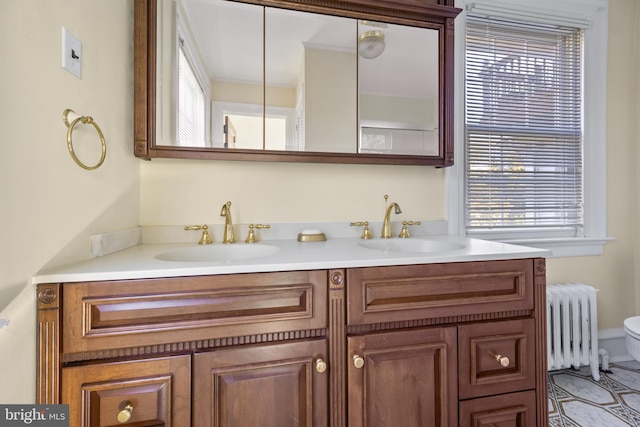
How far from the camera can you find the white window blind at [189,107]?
1.25 m

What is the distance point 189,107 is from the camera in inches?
49.6

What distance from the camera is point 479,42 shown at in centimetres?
173

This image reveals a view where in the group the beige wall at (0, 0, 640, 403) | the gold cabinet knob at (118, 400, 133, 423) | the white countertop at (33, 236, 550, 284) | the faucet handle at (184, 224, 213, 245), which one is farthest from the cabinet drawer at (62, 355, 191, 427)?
the faucet handle at (184, 224, 213, 245)

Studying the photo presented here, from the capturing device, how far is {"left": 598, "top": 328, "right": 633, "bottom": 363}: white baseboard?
188cm

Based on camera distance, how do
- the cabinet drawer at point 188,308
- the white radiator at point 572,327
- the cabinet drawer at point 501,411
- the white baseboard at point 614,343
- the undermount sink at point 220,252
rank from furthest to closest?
1. the white baseboard at point 614,343
2. the white radiator at point 572,327
3. the undermount sink at point 220,252
4. the cabinet drawer at point 501,411
5. the cabinet drawer at point 188,308

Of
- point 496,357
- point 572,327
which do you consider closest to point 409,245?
point 496,357

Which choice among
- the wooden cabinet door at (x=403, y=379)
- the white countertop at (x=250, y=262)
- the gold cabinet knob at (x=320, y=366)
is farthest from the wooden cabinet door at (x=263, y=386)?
the white countertop at (x=250, y=262)

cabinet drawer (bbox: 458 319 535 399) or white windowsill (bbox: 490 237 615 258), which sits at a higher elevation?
white windowsill (bbox: 490 237 615 258)

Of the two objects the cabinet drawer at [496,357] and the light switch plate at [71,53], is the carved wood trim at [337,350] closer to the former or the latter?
the cabinet drawer at [496,357]

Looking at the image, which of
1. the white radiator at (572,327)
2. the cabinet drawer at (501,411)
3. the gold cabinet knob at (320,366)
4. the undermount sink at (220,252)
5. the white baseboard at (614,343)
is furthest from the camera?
the white baseboard at (614,343)

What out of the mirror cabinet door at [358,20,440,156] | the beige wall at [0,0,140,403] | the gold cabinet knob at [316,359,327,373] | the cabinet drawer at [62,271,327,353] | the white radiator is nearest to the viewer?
the beige wall at [0,0,140,403]

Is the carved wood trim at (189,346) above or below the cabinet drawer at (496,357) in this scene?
above

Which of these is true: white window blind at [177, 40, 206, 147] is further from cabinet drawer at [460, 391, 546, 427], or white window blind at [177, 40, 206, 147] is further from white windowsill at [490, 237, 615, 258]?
white windowsill at [490, 237, 615, 258]

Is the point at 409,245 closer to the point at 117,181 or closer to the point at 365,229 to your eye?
the point at 365,229
